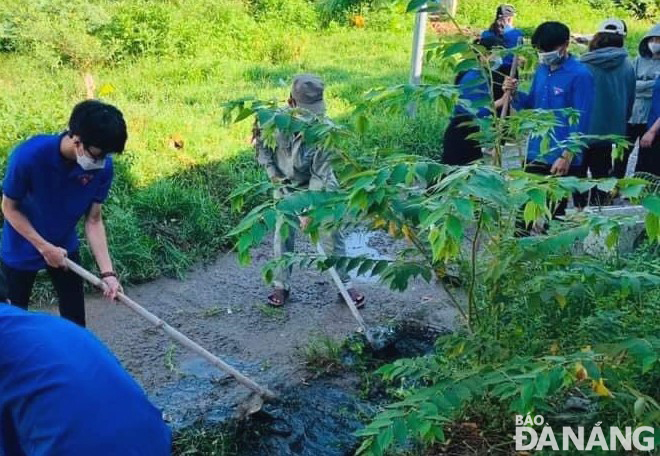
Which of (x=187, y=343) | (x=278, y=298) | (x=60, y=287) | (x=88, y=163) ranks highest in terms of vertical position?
(x=88, y=163)

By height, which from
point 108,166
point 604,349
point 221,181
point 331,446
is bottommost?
point 331,446

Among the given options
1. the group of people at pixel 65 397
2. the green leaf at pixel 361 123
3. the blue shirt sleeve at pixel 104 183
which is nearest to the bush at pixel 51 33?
the blue shirt sleeve at pixel 104 183

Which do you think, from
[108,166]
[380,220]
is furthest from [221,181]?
[380,220]

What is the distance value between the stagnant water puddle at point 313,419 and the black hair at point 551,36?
2113 millimetres

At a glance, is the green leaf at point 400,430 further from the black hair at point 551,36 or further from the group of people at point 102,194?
the black hair at point 551,36

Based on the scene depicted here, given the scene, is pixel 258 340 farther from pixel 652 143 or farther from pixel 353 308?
pixel 652 143

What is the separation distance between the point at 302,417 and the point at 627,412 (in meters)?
1.65

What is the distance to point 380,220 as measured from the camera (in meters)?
2.84

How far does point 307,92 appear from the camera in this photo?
180 inches

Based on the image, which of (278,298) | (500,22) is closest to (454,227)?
(278,298)

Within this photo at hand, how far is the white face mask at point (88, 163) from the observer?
3244 millimetres

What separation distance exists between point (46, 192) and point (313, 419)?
1.69 metres

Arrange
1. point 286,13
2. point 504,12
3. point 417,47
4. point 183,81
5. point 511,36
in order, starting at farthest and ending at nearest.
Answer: point 286,13
point 183,81
point 417,47
point 504,12
point 511,36

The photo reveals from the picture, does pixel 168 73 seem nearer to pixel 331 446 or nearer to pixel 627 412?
pixel 331 446
